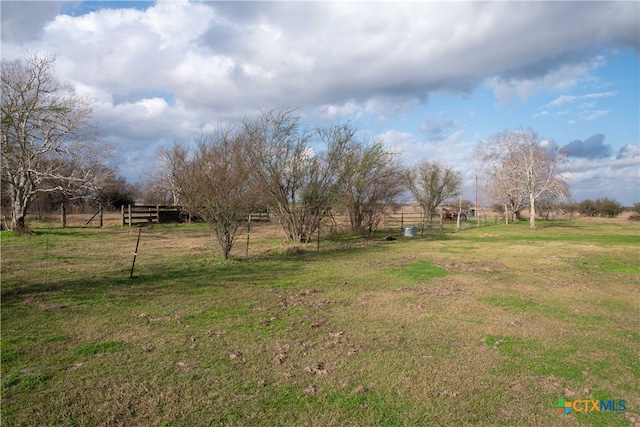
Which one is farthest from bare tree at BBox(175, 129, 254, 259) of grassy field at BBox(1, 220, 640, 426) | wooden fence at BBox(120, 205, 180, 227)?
wooden fence at BBox(120, 205, 180, 227)

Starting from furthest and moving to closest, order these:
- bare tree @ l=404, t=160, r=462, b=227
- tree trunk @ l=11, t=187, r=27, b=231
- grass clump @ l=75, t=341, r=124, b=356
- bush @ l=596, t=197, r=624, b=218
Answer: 1. bush @ l=596, t=197, r=624, b=218
2. bare tree @ l=404, t=160, r=462, b=227
3. tree trunk @ l=11, t=187, r=27, b=231
4. grass clump @ l=75, t=341, r=124, b=356

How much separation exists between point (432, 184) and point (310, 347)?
138 feet

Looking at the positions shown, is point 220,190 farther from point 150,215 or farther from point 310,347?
point 150,215

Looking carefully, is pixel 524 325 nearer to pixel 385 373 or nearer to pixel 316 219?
A: pixel 385 373

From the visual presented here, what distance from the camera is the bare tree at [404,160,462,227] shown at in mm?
44781

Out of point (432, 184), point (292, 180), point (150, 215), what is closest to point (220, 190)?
point (292, 180)

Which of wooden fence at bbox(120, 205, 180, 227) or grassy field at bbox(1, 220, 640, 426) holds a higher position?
wooden fence at bbox(120, 205, 180, 227)

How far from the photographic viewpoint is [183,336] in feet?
17.8

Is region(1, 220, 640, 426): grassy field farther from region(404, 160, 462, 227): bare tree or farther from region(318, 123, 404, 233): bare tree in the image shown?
region(404, 160, 462, 227): bare tree

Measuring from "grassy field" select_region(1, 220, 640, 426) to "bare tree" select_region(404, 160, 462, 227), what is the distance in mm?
34760

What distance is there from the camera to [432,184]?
4481cm

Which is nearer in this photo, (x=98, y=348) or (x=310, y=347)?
(x=98, y=348)

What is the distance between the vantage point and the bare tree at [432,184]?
44.8 m

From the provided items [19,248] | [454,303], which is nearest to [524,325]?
[454,303]
